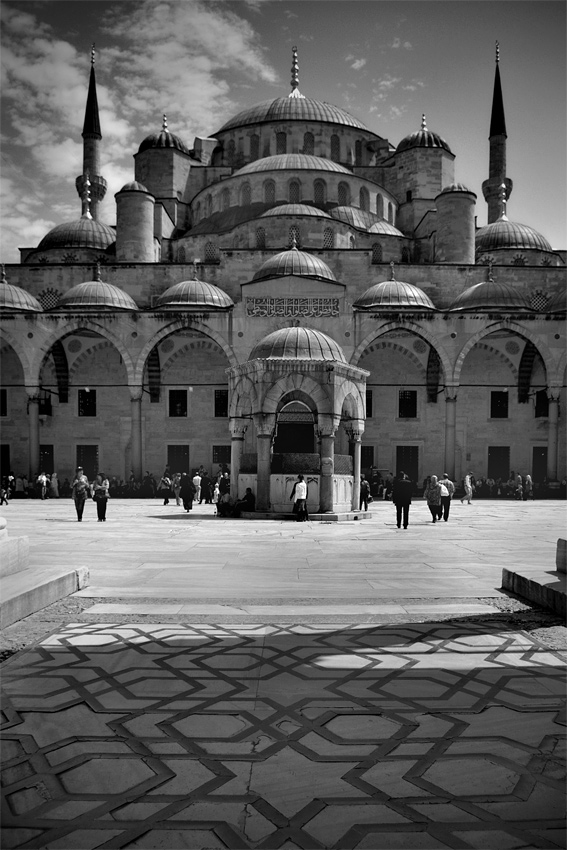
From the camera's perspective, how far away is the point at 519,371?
27.9 metres

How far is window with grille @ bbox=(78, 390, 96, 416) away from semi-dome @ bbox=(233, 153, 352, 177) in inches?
485

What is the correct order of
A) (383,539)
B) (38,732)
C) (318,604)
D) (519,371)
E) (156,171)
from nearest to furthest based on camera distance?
(38,732), (318,604), (383,539), (519,371), (156,171)

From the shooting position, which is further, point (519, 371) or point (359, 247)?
point (359, 247)

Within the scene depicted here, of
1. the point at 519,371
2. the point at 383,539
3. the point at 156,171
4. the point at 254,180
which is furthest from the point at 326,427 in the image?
the point at 156,171

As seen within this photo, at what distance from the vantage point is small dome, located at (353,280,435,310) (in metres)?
25.5

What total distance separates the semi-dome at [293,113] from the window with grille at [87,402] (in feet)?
56.6

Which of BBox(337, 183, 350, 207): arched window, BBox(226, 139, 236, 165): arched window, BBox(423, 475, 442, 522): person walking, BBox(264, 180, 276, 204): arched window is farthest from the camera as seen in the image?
BBox(226, 139, 236, 165): arched window

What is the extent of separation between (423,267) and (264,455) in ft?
58.2

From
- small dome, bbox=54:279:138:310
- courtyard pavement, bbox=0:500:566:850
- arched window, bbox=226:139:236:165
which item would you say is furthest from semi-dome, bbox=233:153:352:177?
courtyard pavement, bbox=0:500:566:850

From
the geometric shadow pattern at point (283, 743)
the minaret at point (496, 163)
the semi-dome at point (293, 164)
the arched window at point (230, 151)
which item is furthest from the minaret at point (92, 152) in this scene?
the geometric shadow pattern at point (283, 743)

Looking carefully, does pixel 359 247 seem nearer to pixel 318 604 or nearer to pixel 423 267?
A: pixel 423 267

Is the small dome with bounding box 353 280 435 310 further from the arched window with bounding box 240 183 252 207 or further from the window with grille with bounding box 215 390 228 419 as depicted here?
A: the arched window with bounding box 240 183 252 207

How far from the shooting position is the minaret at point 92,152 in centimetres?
3462

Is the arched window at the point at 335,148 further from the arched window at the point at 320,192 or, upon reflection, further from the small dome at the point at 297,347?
the small dome at the point at 297,347
